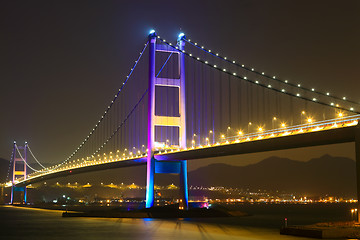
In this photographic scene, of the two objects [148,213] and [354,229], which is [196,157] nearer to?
[148,213]

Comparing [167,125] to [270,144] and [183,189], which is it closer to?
[183,189]

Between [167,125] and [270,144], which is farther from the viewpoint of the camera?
[167,125]

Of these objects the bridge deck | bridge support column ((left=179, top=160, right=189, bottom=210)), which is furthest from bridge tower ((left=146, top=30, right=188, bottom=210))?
the bridge deck

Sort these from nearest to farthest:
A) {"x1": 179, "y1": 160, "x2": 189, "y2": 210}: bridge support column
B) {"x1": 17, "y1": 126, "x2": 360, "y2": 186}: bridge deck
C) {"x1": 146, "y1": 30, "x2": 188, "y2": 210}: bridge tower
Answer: {"x1": 17, "y1": 126, "x2": 360, "y2": 186}: bridge deck → {"x1": 179, "y1": 160, "x2": 189, "y2": 210}: bridge support column → {"x1": 146, "y1": 30, "x2": 188, "y2": 210}: bridge tower

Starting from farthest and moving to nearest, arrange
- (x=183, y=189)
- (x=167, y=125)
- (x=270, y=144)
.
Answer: (x=167, y=125) < (x=183, y=189) < (x=270, y=144)

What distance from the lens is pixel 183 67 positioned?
45.7 m

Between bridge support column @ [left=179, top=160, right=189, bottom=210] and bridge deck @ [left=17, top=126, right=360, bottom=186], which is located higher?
bridge deck @ [left=17, top=126, right=360, bottom=186]

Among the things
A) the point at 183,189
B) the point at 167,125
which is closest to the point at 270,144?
the point at 183,189

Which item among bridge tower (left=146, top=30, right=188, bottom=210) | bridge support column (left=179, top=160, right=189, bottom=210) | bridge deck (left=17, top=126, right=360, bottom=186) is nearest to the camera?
bridge deck (left=17, top=126, right=360, bottom=186)

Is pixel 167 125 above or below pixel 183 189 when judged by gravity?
above

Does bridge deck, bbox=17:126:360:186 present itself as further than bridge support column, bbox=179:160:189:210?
No

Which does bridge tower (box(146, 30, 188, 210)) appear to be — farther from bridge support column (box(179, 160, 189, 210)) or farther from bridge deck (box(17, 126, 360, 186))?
bridge deck (box(17, 126, 360, 186))

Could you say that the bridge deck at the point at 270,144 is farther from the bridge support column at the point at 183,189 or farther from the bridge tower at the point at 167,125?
the bridge support column at the point at 183,189

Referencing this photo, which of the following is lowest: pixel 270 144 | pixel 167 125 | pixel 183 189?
pixel 183 189
